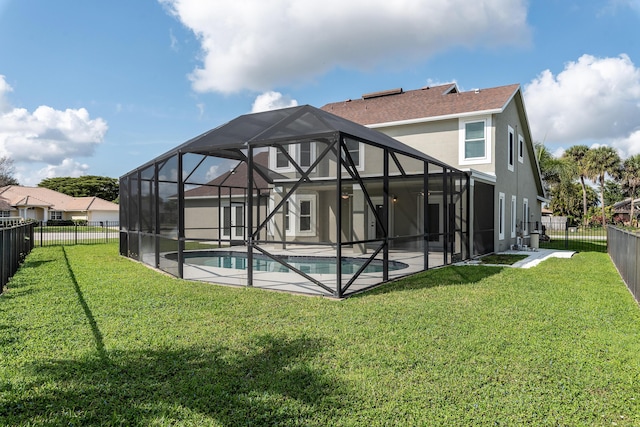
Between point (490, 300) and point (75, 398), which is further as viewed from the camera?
point (490, 300)

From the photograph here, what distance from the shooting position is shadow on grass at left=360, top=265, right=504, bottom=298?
7.76 m

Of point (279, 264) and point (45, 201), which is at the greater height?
point (45, 201)

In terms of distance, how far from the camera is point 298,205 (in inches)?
647

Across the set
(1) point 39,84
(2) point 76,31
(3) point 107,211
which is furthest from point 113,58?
(3) point 107,211

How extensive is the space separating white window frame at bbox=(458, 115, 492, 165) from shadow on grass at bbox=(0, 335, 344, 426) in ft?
39.9

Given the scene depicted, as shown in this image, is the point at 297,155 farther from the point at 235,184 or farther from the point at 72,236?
the point at 72,236

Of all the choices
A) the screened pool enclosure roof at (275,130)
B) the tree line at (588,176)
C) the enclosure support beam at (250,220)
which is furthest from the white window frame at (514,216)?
the tree line at (588,176)

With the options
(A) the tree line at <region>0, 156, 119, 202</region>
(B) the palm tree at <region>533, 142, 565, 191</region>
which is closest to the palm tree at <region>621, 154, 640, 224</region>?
(B) the palm tree at <region>533, 142, 565, 191</region>

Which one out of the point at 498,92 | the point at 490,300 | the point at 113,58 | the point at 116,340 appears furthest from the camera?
the point at 498,92

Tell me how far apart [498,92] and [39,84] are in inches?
680

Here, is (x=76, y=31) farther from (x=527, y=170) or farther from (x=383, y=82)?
(x=527, y=170)

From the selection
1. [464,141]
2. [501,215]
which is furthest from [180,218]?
[501,215]

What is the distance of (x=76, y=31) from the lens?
11.8 meters

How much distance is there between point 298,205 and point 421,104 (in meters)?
6.36
